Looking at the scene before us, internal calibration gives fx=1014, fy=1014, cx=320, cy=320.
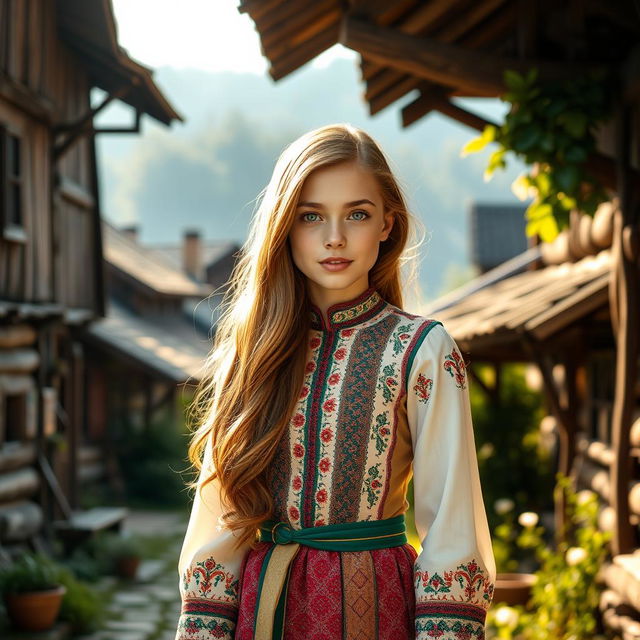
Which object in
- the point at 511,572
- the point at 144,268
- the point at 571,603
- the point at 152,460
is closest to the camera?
the point at 571,603

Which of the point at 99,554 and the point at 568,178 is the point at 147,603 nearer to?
the point at 99,554

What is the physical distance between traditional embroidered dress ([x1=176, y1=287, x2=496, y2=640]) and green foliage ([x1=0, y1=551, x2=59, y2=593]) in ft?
17.9

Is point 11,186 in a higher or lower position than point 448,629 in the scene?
higher

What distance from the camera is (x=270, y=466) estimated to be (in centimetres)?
245

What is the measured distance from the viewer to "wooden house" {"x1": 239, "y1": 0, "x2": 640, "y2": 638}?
5.03 meters

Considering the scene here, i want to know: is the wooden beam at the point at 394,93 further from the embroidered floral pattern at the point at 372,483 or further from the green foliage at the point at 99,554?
the green foliage at the point at 99,554

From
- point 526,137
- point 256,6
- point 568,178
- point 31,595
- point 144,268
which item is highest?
point 144,268

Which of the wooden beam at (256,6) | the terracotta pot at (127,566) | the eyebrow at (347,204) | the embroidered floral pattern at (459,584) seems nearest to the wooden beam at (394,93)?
the wooden beam at (256,6)

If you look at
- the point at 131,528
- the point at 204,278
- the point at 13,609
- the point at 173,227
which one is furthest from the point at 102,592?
the point at 173,227

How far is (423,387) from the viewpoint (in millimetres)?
2332

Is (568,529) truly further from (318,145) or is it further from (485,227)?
(485,227)

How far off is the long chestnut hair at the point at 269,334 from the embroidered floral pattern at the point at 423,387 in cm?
30

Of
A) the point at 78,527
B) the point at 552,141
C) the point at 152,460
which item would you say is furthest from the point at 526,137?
the point at 152,460

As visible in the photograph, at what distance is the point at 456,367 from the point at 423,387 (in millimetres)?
92
